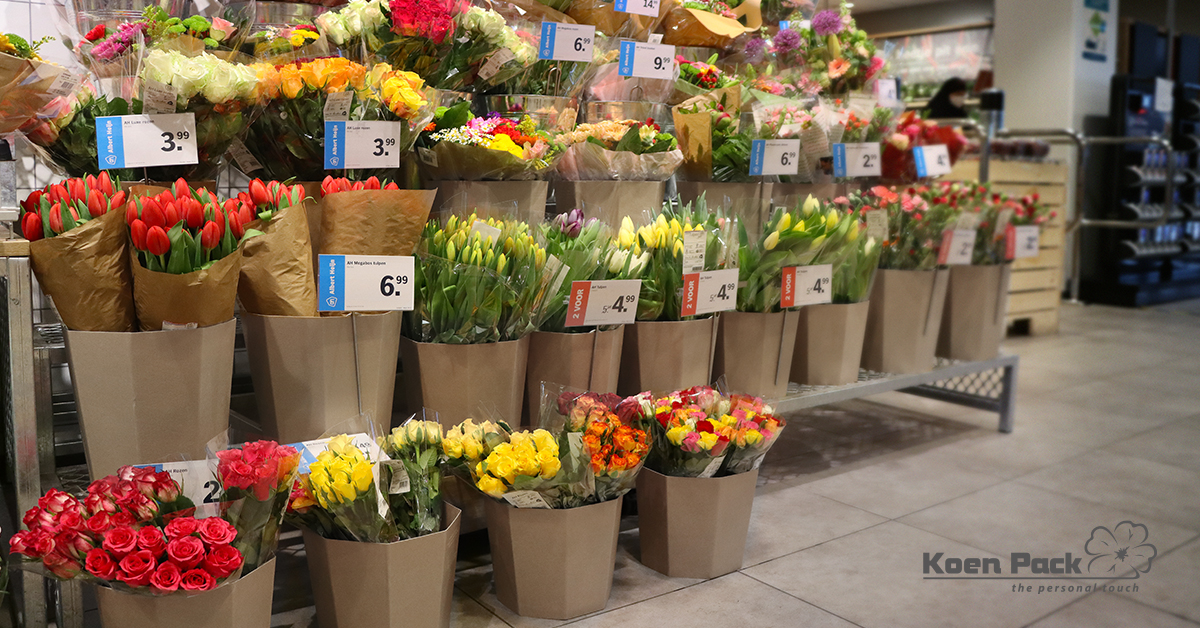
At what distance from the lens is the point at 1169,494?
9.91ft

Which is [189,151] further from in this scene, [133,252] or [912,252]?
[912,252]

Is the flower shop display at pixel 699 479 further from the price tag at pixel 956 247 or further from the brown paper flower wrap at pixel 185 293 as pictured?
the price tag at pixel 956 247

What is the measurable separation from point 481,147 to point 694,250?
62cm

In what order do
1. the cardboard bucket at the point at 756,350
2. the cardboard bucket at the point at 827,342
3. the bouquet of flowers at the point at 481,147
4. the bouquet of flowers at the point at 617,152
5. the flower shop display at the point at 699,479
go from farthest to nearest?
1. the cardboard bucket at the point at 827,342
2. the cardboard bucket at the point at 756,350
3. the bouquet of flowers at the point at 617,152
4. the bouquet of flowers at the point at 481,147
5. the flower shop display at the point at 699,479

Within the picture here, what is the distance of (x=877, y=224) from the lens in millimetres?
3125

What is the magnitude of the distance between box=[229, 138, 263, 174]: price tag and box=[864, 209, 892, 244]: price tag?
6.27 ft

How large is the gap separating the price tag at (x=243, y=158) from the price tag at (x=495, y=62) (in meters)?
0.65

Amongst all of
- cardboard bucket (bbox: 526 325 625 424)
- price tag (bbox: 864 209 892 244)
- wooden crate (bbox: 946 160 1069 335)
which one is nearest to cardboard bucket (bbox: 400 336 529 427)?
cardboard bucket (bbox: 526 325 625 424)

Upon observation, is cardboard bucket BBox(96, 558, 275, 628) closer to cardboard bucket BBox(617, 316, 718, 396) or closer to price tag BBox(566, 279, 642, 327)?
price tag BBox(566, 279, 642, 327)

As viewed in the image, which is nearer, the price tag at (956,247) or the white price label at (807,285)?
the white price label at (807,285)

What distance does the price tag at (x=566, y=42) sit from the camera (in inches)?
105

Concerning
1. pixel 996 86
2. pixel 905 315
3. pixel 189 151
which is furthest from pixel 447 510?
pixel 996 86

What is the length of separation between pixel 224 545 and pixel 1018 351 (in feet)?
16.7

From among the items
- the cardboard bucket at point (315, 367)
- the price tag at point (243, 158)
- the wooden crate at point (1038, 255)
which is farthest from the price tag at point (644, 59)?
the wooden crate at point (1038, 255)
